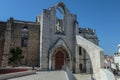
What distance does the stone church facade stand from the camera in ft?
103

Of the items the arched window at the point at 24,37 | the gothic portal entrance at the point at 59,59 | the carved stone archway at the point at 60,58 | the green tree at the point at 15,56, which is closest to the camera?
the green tree at the point at 15,56

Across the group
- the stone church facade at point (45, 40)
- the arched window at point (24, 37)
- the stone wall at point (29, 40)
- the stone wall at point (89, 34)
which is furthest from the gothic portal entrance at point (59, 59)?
the stone wall at point (89, 34)

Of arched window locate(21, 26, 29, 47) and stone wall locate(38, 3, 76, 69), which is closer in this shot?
stone wall locate(38, 3, 76, 69)

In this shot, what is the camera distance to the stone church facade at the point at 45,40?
103 feet

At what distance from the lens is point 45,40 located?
31984 millimetres

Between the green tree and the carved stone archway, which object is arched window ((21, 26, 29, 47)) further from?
the carved stone archway

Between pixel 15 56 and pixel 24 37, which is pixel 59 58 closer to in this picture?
pixel 24 37

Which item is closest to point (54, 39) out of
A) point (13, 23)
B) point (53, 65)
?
point (53, 65)

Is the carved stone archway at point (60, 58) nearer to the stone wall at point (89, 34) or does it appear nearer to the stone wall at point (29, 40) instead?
the stone wall at point (29, 40)

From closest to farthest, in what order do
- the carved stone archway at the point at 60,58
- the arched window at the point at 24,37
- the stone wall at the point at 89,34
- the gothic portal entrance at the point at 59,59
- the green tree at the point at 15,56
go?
1. the green tree at the point at 15,56
2. the carved stone archway at the point at 60,58
3. the arched window at the point at 24,37
4. the gothic portal entrance at the point at 59,59
5. the stone wall at the point at 89,34

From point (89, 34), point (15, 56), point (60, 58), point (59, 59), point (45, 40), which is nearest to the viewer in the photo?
point (15, 56)

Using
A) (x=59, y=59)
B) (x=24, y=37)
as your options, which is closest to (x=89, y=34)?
(x=59, y=59)

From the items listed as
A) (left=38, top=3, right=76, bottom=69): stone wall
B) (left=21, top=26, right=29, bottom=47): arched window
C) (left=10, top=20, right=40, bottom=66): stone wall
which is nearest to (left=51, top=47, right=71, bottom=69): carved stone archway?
(left=38, top=3, right=76, bottom=69): stone wall

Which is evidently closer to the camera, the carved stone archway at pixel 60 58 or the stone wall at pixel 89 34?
the carved stone archway at pixel 60 58
